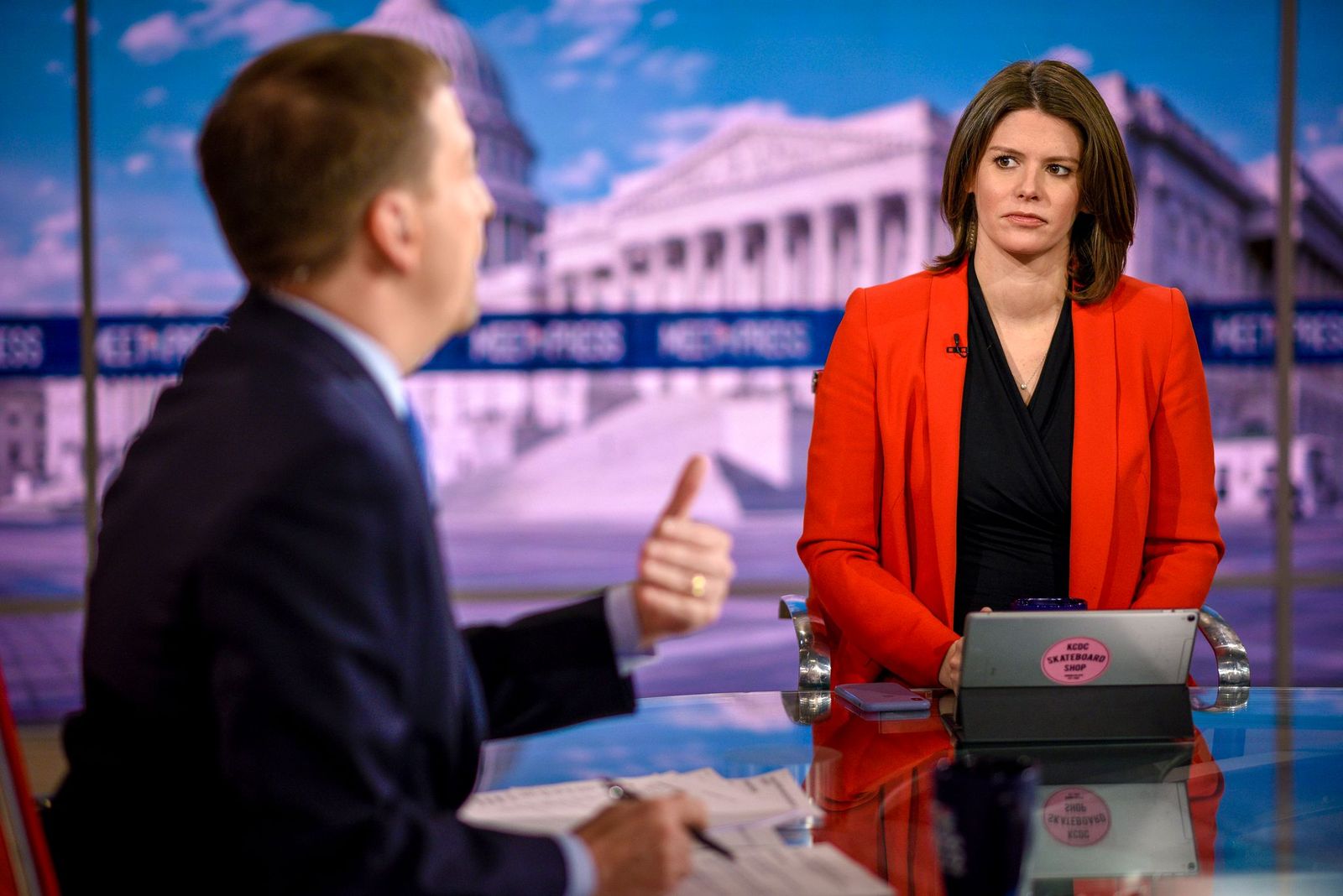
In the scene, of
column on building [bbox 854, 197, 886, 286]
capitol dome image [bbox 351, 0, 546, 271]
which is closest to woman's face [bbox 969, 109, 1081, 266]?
column on building [bbox 854, 197, 886, 286]

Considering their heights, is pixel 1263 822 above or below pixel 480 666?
below

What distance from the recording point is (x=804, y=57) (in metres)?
4.48

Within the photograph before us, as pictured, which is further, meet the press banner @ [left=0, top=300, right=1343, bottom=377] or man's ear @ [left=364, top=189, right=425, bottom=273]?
meet the press banner @ [left=0, top=300, right=1343, bottom=377]

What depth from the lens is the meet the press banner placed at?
454 cm

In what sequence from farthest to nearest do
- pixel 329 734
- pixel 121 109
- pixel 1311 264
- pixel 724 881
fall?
pixel 1311 264 < pixel 121 109 < pixel 724 881 < pixel 329 734

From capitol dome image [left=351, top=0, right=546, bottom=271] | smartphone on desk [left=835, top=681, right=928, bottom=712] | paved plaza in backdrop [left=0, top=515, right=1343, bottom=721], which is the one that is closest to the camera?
smartphone on desk [left=835, top=681, right=928, bottom=712]

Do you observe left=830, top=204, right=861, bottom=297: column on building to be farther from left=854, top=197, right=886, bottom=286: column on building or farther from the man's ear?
the man's ear

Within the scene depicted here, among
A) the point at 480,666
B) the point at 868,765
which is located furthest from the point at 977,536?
the point at 480,666

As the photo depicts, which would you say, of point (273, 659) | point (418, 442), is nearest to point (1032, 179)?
point (418, 442)

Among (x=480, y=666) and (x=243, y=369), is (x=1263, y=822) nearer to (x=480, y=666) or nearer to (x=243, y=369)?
(x=480, y=666)

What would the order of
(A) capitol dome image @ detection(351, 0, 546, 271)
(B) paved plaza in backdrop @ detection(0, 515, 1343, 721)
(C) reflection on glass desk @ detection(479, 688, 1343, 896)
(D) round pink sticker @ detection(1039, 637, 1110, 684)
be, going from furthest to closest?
(B) paved plaza in backdrop @ detection(0, 515, 1343, 721) < (A) capitol dome image @ detection(351, 0, 546, 271) < (D) round pink sticker @ detection(1039, 637, 1110, 684) < (C) reflection on glass desk @ detection(479, 688, 1343, 896)

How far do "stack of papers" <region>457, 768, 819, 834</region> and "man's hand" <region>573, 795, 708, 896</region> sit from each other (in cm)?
29

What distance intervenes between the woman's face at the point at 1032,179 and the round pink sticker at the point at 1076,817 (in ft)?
3.15

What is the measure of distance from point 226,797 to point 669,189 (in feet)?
13.1
